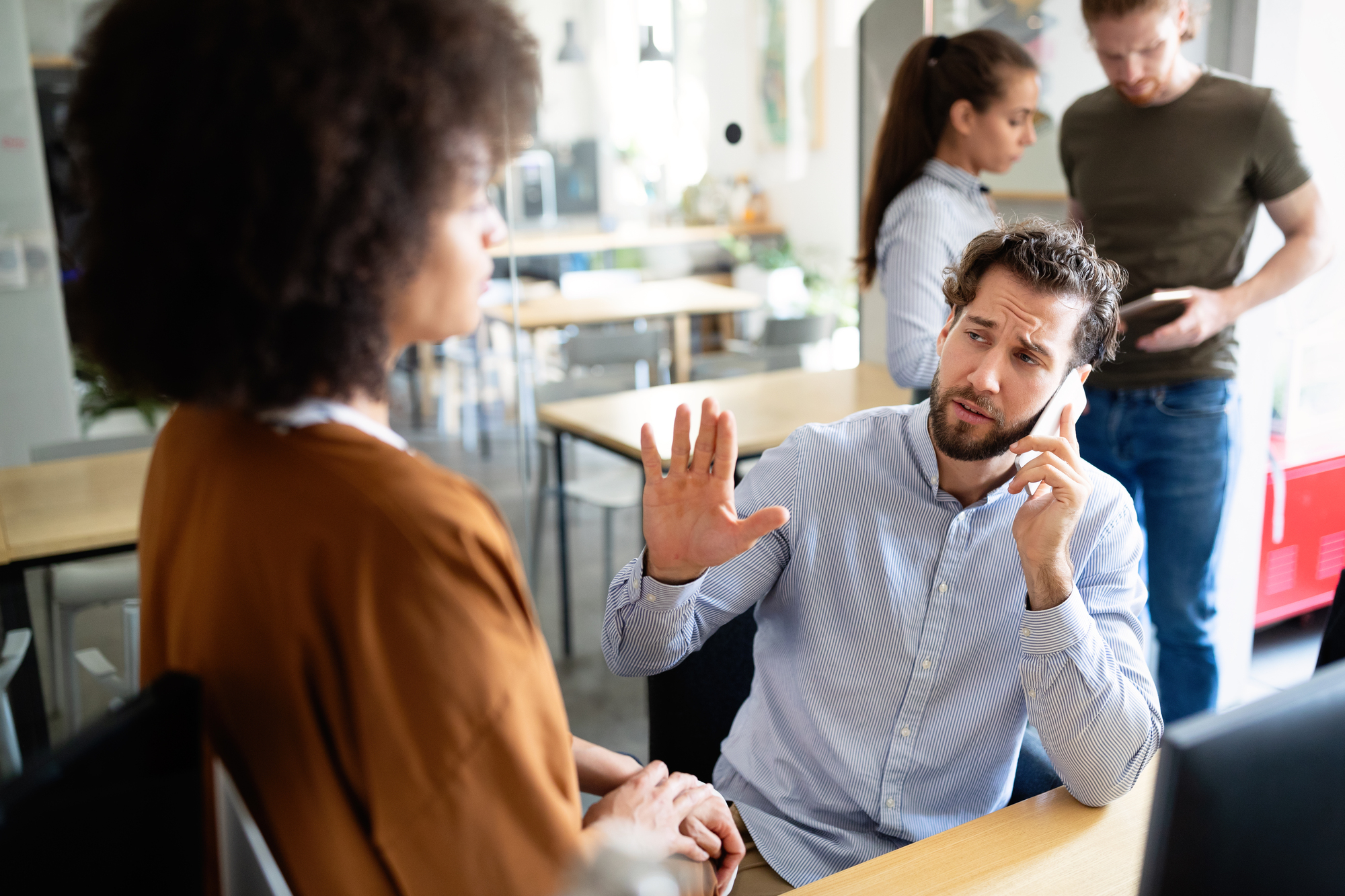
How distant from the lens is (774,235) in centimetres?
351

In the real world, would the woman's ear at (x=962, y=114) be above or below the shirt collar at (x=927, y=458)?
above

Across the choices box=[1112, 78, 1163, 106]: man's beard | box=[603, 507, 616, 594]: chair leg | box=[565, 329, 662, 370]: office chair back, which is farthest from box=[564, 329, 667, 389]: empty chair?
box=[1112, 78, 1163, 106]: man's beard

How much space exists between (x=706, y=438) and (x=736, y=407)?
2.01 m

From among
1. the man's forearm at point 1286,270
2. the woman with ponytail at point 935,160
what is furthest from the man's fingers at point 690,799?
the man's forearm at point 1286,270

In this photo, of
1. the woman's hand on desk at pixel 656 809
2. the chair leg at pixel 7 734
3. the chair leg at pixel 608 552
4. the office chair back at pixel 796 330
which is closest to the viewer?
the woman's hand on desk at pixel 656 809

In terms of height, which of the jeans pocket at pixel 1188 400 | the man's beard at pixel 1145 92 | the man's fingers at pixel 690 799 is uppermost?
the man's beard at pixel 1145 92

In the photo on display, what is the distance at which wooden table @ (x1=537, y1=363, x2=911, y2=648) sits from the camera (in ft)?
9.15

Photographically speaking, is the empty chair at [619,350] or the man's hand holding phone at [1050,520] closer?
the man's hand holding phone at [1050,520]

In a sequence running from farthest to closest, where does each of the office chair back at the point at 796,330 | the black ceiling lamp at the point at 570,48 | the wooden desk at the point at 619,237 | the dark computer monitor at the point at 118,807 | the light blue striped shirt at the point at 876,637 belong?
the office chair back at the point at 796,330 → the wooden desk at the point at 619,237 → the black ceiling lamp at the point at 570,48 → the light blue striped shirt at the point at 876,637 → the dark computer monitor at the point at 118,807

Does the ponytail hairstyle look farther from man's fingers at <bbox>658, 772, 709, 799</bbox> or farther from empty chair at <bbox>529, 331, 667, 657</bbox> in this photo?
man's fingers at <bbox>658, 772, 709, 799</bbox>

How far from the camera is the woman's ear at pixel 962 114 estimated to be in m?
2.17

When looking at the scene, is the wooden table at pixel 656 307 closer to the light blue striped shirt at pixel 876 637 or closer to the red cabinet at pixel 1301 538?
the red cabinet at pixel 1301 538

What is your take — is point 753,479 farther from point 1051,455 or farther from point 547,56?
point 547,56

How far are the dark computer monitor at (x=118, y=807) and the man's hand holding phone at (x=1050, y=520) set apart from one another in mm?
874
